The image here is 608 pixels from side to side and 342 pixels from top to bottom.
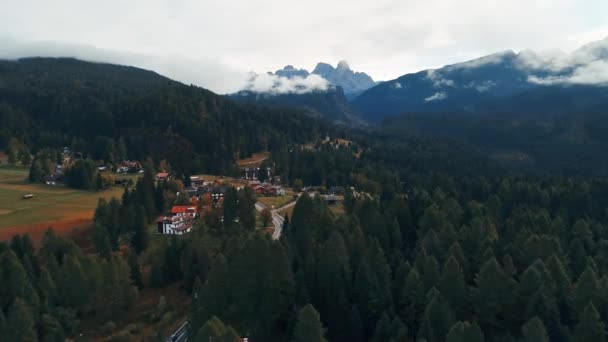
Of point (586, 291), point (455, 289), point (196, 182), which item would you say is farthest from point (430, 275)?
point (196, 182)

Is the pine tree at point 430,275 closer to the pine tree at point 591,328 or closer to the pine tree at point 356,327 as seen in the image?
the pine tree at point 356,327

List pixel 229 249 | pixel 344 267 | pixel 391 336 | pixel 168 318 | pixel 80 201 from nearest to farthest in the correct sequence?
pixel 391 336 < pixel 344 267 < pixel 168 318 < pixel 229 249 < pixel 80 201

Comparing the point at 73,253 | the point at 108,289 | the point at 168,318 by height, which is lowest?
the point at 168,318

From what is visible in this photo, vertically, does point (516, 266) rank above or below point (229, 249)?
below

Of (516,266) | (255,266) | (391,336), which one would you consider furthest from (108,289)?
(516,266)

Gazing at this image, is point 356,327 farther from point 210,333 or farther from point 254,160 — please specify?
point 254,160

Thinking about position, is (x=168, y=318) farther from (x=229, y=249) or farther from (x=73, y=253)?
(x=73, y=253)
